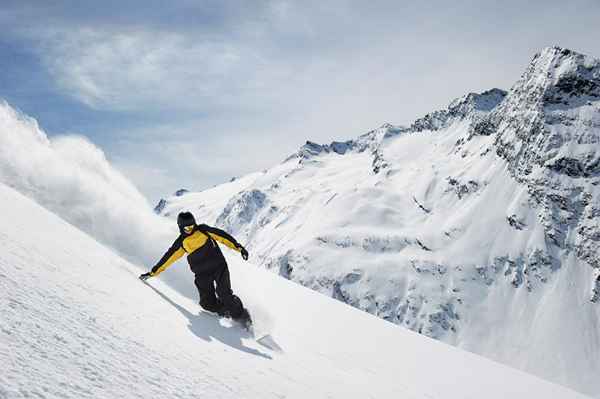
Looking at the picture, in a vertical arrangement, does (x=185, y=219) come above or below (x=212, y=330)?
above

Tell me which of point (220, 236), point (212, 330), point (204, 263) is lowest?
point (212, 330)

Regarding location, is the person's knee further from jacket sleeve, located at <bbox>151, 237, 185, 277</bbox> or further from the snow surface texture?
jacket sleeve, located at <bbox>151, 237, 185, 277</bbox>

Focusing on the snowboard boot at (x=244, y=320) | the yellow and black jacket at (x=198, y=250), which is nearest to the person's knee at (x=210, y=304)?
the snowboard boot at (x=244, y=320)

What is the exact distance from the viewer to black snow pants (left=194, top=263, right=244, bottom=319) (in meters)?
8.34

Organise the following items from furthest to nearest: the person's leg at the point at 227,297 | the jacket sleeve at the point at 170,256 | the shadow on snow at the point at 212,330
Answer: the jacket sleeve at the point at 170,256
the person's leg at the point at 227,297
the shadow on snow at the point at 212,330

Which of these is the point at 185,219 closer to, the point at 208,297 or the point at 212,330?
the point at 208,297

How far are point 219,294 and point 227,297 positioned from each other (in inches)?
8.1

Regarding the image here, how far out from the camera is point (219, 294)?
861cm

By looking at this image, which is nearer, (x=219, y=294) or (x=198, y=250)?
(x=219, y=294)

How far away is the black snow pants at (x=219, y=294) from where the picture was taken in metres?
8.34

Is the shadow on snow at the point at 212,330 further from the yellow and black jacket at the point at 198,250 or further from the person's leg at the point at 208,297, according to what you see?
the yellow and black jacket at the point at 198,250

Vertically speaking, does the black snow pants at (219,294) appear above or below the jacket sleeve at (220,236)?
below

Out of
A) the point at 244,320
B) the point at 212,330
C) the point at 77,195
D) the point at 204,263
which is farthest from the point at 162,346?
the point at 77,195

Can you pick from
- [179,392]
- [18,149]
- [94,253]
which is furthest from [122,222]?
[179,392]
